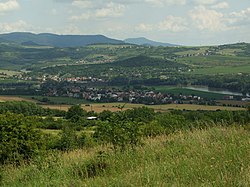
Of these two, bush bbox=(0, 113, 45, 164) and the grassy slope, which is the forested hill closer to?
bush bbox=(0, 113, 45, 164)

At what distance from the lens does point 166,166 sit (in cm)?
578

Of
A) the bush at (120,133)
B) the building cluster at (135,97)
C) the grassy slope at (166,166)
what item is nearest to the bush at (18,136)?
the bush at (120,133)

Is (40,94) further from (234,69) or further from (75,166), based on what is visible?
(75,166)

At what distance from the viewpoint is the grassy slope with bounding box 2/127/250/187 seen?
4.91 m

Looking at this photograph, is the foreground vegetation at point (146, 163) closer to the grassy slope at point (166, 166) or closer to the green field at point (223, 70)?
the grassy slope at point (166, 166)

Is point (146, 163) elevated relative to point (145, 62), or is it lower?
elevated

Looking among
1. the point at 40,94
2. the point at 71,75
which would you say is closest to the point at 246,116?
the point at 40,94

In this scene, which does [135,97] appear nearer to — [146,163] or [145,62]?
[146,163]

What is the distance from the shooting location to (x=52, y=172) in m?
7.07

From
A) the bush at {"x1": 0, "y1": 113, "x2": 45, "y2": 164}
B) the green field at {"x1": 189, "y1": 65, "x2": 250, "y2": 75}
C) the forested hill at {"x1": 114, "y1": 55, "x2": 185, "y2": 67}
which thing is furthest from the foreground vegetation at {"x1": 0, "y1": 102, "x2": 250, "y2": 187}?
the forested hill at {"x1": 114, "y1": 55, "x2": 185, "y2": 67}

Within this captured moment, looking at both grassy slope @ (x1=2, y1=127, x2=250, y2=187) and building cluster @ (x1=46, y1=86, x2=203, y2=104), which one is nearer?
grassy slope @ (x1=2, y1=127, x2=250, y2=187)

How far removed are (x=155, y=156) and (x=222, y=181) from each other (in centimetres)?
263

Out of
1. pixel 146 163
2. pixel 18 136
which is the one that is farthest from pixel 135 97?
pixel 146 163

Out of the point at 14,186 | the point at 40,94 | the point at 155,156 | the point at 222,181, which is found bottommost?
the point at 40,94
